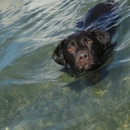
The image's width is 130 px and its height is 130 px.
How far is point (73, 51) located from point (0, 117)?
1.85 metres

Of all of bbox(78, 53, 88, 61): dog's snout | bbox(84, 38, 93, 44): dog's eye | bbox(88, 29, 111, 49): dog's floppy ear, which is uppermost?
bbox(78, 53, 88, 61): dog's snout

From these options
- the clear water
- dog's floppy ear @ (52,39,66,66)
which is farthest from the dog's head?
the clear water

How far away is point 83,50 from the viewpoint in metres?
5.36

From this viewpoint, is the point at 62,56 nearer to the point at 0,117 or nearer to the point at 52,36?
the point at 0,117

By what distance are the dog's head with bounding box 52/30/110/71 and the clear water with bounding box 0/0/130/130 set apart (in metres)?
A: 0.27

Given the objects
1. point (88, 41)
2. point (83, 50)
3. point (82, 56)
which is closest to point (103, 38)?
point (88, 41)

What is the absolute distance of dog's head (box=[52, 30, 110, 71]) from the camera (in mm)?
5219

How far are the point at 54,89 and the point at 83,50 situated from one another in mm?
874

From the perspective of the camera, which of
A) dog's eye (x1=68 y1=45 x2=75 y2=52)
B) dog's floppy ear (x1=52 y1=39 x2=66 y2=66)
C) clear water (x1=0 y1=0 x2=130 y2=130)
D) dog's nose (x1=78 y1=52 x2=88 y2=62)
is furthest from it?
dog's floppy ear (x1=52 y1=39 x2=66 y2=66)

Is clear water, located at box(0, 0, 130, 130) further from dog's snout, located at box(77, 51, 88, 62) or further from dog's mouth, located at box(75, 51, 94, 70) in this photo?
dog's snout, located at box(77, 51, 88, 62)

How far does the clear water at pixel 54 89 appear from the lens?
3.98 metres

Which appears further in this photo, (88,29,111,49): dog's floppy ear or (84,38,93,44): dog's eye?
(88,29,111,49): dog's floppy ear

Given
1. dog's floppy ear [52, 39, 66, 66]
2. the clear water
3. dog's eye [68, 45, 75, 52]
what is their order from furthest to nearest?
dog's floppy ear [52, 39, 66, 66] < dog's eye [68, 45, 75, 52] < the clear water

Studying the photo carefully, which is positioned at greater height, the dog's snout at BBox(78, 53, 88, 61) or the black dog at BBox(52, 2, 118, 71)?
the dog's snout at BBox(78, 53, 88, 61)
